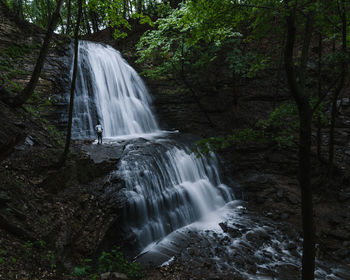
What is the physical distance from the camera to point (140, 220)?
Result: 6852mm

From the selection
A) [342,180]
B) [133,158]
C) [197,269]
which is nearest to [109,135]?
[133,158]

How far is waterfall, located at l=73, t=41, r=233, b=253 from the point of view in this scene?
7184 mm

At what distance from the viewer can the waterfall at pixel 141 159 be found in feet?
23.6

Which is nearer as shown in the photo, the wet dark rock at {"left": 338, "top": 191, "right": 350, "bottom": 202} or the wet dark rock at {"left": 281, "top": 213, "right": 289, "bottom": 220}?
the wet dark rock at {"left": 281, "top": 213, "right": 289, "bottom": 220}

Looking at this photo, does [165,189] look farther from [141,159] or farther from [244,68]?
[244,68]

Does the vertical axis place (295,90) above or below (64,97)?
below

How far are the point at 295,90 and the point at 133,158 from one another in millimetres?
6222

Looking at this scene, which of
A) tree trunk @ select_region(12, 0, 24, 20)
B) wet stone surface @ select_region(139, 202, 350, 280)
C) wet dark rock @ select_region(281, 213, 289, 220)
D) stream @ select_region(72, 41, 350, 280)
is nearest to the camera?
wet stone surface @ select_region(139, 202, 350, 280)

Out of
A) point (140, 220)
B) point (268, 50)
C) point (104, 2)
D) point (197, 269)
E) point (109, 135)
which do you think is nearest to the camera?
point (197, 269)

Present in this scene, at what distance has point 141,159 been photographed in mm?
8328

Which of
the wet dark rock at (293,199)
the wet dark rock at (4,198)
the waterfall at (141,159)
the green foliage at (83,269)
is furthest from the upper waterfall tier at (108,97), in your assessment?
the wet dark rock at (293,199)

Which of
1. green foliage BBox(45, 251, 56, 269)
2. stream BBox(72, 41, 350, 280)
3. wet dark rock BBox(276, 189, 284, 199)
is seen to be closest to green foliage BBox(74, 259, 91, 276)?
green foliage BBox(45, 251, 56, 269)

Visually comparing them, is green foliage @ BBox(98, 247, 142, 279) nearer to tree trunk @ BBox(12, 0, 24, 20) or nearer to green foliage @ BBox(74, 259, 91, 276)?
green foliage @ BBox(74, 259, 91, 276)

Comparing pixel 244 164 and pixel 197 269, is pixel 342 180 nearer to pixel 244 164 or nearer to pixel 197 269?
pixel 244 164
